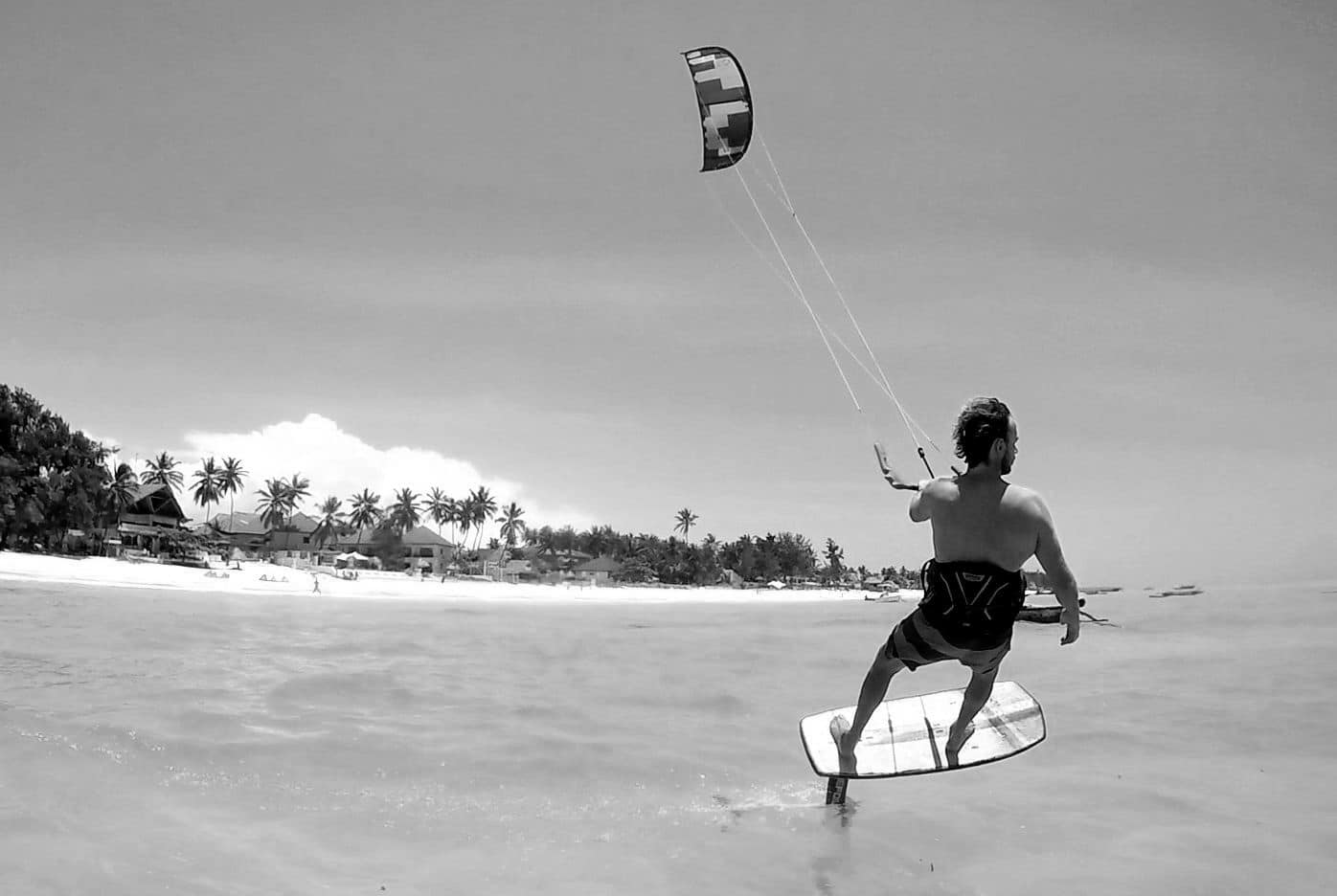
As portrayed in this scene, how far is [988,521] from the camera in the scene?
4344 millimetres

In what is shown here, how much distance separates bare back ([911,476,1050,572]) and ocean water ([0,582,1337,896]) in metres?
1.74

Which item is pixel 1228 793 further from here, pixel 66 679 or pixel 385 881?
pixel 66 679

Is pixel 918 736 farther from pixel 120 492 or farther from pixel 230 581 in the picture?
pixel 120 492

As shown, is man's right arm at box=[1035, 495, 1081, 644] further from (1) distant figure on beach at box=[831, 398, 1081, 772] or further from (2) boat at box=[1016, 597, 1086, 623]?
(2) boat at box=[1016, 597, 1086, 623]

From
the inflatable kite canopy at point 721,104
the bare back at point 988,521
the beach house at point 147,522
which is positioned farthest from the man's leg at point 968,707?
the beach house at point 147,522

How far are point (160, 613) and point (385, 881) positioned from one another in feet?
70.2

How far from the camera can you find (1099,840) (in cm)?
526

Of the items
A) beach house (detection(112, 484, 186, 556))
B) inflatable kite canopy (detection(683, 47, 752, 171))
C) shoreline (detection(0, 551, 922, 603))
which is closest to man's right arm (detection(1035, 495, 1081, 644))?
inflatable kite canopy (detection(683, 47, 752, 171))

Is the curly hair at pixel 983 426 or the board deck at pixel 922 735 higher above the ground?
the curly hair at pixel 983 426

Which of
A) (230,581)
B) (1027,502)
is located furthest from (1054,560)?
(230,581)

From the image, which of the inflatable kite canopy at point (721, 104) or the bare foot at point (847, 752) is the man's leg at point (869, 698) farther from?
the inflatable kite canopy at point (721, 104)

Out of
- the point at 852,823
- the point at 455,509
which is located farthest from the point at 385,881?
the point at 455,509

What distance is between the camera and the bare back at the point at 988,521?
4.30 meters

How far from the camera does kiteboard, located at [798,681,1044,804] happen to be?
521 cm
